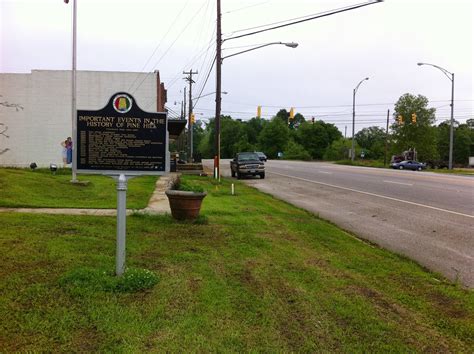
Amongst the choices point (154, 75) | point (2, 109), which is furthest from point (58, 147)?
point (154, 75)

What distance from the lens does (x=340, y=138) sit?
427ft

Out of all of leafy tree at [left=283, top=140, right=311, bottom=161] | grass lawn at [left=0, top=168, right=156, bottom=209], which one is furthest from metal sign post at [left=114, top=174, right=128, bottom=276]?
leafy tree at [left=283, top=140, right=311, bottom=161]

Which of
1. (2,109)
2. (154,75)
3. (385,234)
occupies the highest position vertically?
(154,75)

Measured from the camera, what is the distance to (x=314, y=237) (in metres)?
8.93

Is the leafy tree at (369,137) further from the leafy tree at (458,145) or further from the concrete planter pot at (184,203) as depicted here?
the concrete planter pot at (184,203)

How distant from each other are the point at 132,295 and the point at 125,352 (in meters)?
1.34

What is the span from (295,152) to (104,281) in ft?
370

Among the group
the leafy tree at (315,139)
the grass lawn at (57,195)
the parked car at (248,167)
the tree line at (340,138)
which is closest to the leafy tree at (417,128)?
the tree line at (340,138)

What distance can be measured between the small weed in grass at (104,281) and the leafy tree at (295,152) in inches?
4097

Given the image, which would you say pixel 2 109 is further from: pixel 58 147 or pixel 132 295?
pixel 132 295

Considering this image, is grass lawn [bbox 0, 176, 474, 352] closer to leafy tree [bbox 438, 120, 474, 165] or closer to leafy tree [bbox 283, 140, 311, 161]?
leafy tree [bbox 283, 140, 311, 161]

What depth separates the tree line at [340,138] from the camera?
8944 cm

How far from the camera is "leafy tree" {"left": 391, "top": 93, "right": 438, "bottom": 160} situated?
88688 millimetres

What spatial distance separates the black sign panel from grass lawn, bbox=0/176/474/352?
4.28 ft
